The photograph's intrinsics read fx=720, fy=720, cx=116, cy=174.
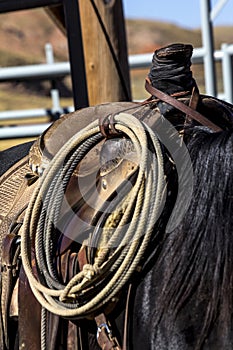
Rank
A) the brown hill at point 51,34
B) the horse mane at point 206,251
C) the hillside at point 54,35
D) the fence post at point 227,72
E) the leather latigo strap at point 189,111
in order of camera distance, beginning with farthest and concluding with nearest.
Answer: the brown hill at point 51,34 < the hillside at point 54,35 < the fence post at point 227,72 < the leather latigo strap at point 189,111 < the horse mane at point 206,251

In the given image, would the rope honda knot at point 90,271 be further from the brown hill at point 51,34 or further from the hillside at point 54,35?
the brown hill at point 51,34

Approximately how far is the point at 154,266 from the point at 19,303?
0.38m

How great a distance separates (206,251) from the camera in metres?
1.51

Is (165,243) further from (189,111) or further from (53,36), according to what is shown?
(53,36)

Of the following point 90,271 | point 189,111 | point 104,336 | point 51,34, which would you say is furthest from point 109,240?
point 51,34

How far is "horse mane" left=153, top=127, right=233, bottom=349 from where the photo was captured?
1475mm

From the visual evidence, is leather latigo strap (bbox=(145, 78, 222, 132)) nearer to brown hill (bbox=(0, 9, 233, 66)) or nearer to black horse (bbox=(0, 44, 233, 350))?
black horse (bbox=(0, 44, 233, 350))

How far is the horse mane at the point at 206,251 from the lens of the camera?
147 cm

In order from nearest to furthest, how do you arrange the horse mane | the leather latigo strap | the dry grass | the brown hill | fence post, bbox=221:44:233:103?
the horse mane < the leather latigo strap < fence post, bbox=221:44:233:103 < the dry grass < the brown hill

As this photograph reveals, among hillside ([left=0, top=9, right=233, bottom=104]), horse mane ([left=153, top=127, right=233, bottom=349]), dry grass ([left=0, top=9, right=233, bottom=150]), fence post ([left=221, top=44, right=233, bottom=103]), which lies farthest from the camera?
hillside ([left=0, top=9, right=233, bottom=104])

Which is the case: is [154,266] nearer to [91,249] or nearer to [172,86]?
[91,249]

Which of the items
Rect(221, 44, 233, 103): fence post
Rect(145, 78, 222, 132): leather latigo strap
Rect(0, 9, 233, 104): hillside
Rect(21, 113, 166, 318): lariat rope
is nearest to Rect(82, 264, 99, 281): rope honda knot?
Rect(21, 113, 166, 318): lariat rope

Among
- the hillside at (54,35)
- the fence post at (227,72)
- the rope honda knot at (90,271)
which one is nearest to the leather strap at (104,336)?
the rope honda knot at (90,271)

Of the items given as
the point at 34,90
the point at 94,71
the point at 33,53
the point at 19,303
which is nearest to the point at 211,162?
the point at 19,303
